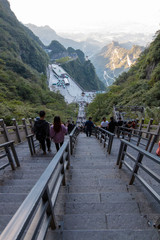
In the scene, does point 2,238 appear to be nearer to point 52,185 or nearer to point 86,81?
point 52,185

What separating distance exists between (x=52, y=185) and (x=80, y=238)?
64cm

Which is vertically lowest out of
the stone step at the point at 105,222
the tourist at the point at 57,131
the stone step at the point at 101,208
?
the stone step at the point at 101,208

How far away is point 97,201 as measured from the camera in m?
1.92

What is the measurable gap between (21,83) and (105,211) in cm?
3144

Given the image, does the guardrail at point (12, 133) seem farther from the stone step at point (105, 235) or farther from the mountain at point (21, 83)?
the mountain at point (21, 83)

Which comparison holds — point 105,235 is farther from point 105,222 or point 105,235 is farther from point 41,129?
point 41,129

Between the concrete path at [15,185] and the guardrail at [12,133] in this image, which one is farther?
the guardrail at [12,133]

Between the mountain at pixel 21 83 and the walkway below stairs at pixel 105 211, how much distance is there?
9938mm

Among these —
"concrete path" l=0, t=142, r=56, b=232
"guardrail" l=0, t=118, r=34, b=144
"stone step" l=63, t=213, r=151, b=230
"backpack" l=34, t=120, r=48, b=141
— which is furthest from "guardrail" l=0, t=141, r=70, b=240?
"guardrail" l=0, t=118, r=34, b=144

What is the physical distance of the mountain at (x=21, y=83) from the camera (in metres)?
16.7

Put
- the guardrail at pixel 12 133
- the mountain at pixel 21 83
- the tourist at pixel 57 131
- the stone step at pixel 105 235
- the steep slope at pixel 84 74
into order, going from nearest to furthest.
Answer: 1. the stone step at pixel 105 235
2. the tourist at pixel 57 131
3. the guardrail at pixel 12 133
4. the mountain at pixel 21 83
5. the steep slope at pixel 84 74

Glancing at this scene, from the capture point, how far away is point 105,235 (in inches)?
53.5

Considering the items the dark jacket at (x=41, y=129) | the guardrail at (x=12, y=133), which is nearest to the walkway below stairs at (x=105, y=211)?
the dark jacket at (x=41, y=129)


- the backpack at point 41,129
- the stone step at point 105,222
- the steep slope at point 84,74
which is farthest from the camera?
the steep slope at point 84,74
